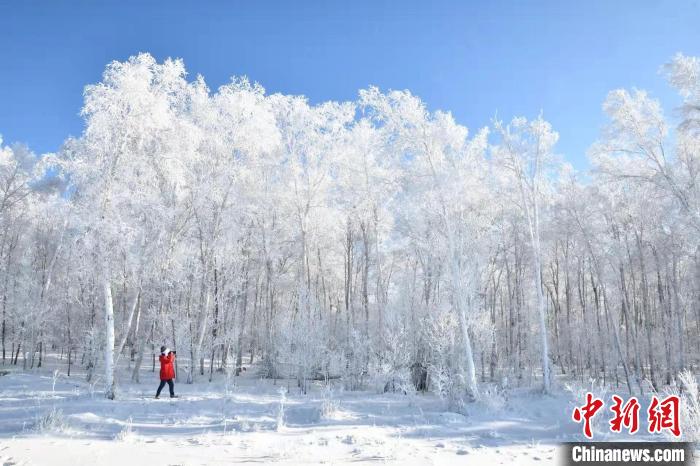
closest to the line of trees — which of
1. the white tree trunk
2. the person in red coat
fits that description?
the white tree trunk

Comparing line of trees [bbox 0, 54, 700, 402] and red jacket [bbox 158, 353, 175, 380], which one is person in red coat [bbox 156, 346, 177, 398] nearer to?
red jacket [bbox 158, 353, 175, 380]

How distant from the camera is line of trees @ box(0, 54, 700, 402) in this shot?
13953 millimetres

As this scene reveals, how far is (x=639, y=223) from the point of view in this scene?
20.1 m

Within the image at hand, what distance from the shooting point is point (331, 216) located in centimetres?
2417

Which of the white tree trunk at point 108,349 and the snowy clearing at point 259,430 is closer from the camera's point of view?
the snowy clearing at point 259,430

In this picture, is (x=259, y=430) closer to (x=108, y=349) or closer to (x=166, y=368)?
(x=166, y=368)

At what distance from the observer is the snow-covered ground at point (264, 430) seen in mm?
7070

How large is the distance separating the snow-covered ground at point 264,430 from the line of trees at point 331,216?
1979 mm

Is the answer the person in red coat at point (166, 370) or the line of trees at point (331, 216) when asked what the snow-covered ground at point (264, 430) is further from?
the line of trees at point (331, 216)

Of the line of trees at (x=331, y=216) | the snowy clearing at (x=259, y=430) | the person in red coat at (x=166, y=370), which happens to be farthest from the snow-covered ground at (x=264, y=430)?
the line of trees at (x=331, y=216)

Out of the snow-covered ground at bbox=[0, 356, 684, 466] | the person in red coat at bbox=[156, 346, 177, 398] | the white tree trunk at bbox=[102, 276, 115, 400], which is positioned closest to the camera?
the snow-covered ground at bbox=[0, 356, 684, 466]

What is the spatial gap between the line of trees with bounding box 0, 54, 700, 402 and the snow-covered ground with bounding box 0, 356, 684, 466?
198 cm

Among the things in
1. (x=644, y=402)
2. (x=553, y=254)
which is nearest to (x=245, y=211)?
(x=644, y=402)

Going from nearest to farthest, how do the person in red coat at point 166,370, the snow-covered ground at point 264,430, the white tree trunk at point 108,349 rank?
the snow-covered ground at point 264,430
the white tree trunk at point 108,349
the person in red coat at point 166,370
